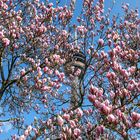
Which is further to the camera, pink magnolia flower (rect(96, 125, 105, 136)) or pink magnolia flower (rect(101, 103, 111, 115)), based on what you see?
pink magnolia flower (rect(96, 125, 105, 136))

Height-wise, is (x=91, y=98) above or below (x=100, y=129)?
above

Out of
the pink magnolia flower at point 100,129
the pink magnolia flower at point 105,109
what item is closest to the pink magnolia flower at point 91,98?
the pink magnolia flower at point 105,109

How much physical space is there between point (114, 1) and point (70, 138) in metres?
8.77

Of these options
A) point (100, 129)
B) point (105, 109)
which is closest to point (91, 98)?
point (105, 109)

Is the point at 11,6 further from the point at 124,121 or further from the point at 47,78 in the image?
the point at 124,121

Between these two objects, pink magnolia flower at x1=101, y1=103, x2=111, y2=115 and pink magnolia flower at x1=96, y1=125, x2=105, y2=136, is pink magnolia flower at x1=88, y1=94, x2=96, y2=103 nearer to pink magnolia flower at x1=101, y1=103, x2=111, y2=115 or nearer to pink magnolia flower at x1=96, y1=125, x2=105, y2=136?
pink magnolia flower at x1=101, y1=103, x2=111, y2=115

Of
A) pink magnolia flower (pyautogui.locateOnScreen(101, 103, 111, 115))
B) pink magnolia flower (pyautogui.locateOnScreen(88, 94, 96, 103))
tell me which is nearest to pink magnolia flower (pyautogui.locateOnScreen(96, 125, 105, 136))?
pink magnolia flower (pyautogui.locateOnScreen(101, 103, 111, 115))

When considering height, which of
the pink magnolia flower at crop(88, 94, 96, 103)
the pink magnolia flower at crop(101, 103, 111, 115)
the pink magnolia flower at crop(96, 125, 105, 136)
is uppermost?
the pink magnolia flower at crop(88, 94, 96, 103)

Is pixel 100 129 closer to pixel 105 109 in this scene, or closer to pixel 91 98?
pixel 105 109

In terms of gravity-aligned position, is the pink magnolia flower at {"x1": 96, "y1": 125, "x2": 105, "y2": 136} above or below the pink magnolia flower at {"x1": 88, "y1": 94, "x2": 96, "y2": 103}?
below

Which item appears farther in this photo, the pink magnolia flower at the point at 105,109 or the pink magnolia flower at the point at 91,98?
the pink magnolia flower at the point at 91,98

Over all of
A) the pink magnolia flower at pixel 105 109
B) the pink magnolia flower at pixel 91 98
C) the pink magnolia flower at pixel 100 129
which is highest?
the pink magnolia flower at pixel 91 98

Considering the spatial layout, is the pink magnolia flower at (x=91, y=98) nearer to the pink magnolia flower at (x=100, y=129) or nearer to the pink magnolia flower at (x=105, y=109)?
the pink magnolia flower at (x=105, y=109)

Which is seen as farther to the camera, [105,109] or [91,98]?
[91,98]
